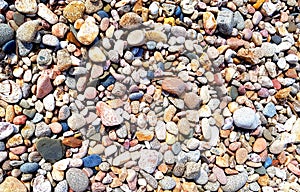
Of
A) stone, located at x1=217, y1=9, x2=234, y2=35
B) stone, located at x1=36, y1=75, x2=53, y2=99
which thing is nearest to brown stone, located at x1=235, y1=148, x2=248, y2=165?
stone, located at x1=217, y1=9, x2=234, y2=35

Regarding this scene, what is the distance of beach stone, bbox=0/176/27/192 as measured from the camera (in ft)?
3.38

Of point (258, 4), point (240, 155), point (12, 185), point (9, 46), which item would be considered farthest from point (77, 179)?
point (258, 4)

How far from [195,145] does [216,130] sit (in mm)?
93

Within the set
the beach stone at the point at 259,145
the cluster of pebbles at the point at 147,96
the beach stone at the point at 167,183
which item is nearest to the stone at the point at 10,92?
the cluster of pebbles at the point at 147,96

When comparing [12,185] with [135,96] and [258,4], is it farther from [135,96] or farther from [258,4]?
[258,4]

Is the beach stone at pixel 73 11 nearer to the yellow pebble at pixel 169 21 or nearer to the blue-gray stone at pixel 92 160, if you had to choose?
the yellow pebble at pixel 169 21

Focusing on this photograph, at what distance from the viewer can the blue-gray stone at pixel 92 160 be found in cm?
109

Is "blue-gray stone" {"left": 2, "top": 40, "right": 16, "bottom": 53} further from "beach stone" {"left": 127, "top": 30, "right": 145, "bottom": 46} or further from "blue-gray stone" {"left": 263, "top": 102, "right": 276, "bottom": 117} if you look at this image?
"blue-gray stone" {"left": 263, "top": 102, "right": 276, "bottom": 117}

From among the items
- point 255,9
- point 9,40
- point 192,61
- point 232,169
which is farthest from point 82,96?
point 255,9

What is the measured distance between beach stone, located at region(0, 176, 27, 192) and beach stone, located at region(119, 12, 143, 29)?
517 mm

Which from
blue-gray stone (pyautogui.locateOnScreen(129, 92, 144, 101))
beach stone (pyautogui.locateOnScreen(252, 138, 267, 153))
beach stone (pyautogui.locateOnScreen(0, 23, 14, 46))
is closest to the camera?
beach stone (pyautogui.locateOnScreen(0, 23, 14, 46))

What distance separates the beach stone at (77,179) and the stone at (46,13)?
0.41 m

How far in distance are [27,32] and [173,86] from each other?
429 millimetres

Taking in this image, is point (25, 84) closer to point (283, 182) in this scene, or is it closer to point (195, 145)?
point (195, 145)
